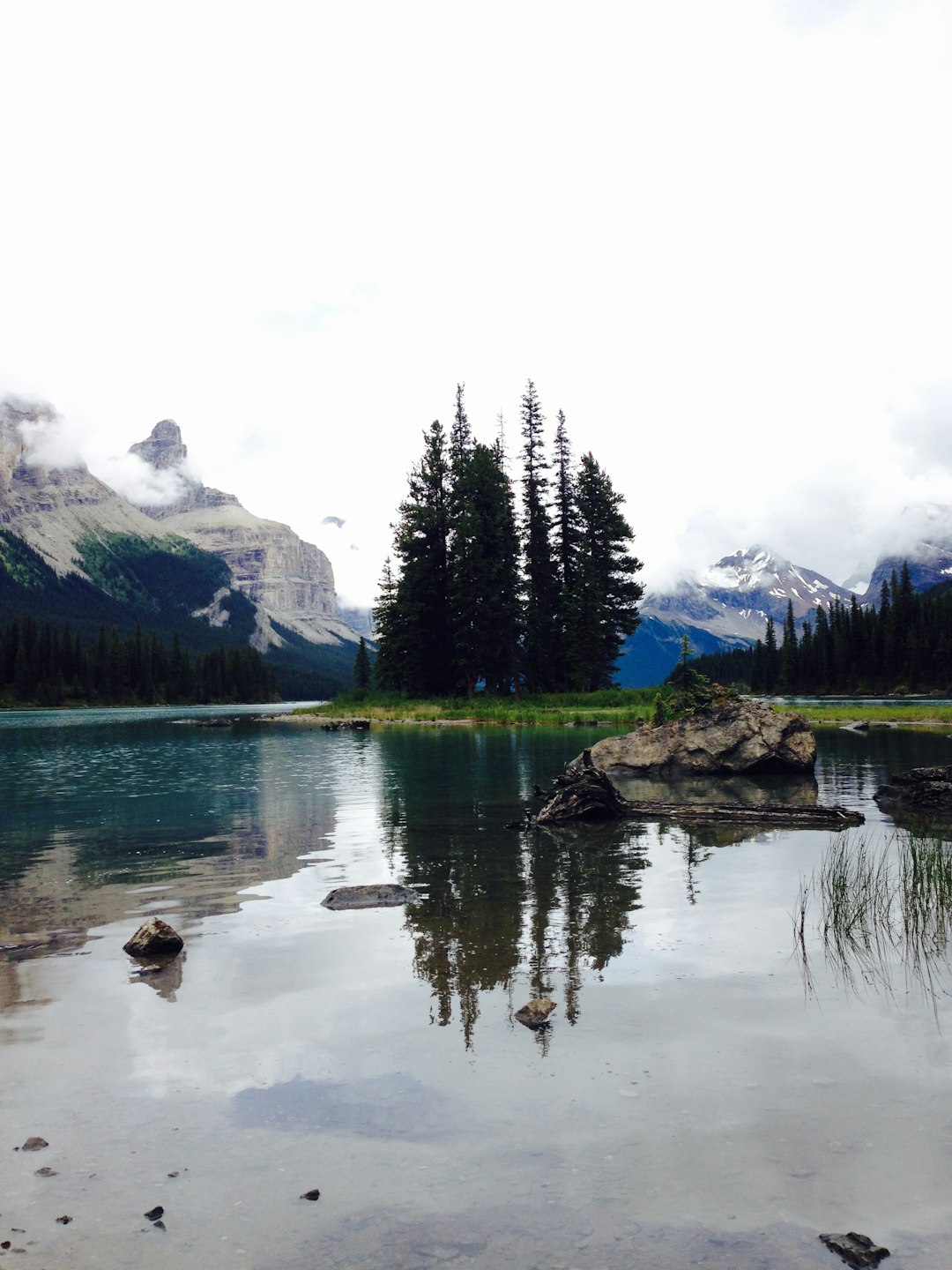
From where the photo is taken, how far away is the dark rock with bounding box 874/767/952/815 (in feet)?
64.2

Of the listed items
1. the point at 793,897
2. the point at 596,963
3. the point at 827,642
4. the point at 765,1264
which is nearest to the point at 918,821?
the point at 793,897

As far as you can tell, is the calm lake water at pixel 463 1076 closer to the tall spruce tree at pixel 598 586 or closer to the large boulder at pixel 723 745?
the large boulder at pixel 723 745

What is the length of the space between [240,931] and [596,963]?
4.59 m

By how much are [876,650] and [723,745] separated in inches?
5300

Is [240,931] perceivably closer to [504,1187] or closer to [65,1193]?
[65,1193]

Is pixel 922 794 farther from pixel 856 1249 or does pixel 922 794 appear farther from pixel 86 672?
pixel 86 672

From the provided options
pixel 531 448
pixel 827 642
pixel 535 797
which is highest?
pixel 531 448

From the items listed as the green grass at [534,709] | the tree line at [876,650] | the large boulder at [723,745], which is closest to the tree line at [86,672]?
the green grass at [534,709]

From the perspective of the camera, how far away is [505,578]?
232 ft

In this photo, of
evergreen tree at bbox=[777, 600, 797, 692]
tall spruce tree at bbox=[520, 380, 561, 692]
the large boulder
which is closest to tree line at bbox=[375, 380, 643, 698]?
tall spruce tree at bbox=[520, 380, 561, 692]

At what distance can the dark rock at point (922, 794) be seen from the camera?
64.2 ft

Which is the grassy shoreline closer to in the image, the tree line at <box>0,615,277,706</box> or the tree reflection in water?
the tree reflection in water

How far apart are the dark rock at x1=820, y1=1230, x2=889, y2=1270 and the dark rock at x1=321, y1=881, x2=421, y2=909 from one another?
8119 millimetres

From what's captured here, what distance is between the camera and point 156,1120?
232 inches
